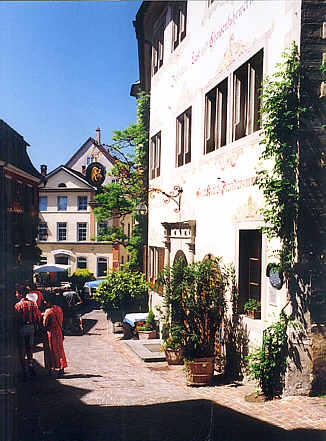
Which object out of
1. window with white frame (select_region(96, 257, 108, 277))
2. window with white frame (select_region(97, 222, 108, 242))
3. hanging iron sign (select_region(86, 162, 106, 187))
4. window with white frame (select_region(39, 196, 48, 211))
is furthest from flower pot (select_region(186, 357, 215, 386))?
window with white frame (select_region(96, 257, 108, 277))

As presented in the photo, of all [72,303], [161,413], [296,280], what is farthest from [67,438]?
[72,303]

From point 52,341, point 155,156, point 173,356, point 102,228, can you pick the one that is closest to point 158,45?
point 155,156

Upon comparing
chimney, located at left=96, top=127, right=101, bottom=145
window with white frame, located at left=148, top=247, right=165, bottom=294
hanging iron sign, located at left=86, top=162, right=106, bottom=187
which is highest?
chimney, located at left=96, top=127, right=101, bottom=145

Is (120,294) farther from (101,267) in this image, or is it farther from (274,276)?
(274,276)

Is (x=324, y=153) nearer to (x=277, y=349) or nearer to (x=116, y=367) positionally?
(x=277, y=349)

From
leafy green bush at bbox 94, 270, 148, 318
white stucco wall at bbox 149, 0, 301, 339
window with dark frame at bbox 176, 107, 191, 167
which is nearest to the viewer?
white stucco wall at bbox 149, 0, 301, 339

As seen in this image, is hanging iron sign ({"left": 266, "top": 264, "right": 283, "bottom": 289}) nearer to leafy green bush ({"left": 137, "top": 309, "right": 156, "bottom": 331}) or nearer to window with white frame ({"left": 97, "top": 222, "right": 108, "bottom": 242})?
window with white frame ({"left": 97, "top": 222, "right": 108, "bottom": 242})

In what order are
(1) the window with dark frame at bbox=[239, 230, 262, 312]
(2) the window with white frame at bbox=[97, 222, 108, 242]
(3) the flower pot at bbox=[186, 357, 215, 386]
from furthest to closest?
(2) the window with white frame at bbox=[97, 222, 108, 242]
(3) the flower pot at bbox=[186, 357, 215, 386]
(1) the window with dark frame at bbox=[239, 230, 262, 312]

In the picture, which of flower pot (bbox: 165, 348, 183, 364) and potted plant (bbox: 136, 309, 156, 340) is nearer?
flower pot (bbox: 165, 348, 183, 364)

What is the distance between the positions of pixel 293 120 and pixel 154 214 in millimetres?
8282

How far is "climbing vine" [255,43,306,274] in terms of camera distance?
21.9ft

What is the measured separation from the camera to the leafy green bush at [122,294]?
1468 centimetres

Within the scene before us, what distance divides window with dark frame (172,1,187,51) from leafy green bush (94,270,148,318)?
6.44 m

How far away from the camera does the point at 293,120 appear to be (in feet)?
22.0
